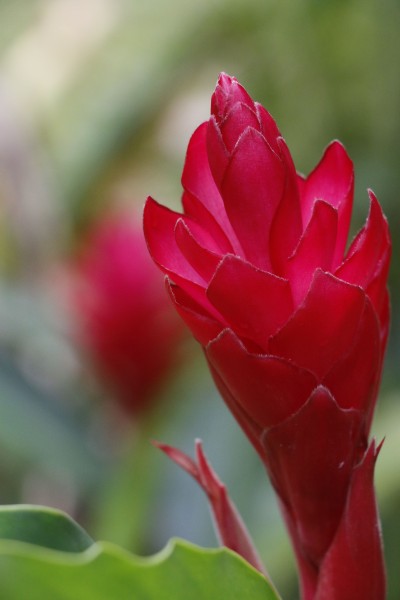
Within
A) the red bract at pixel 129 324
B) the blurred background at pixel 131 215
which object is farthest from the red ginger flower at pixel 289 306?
the red bract at pixel 129 324

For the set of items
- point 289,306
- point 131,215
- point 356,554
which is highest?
point 131,215

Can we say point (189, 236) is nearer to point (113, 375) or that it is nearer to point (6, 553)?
point (6, 553)

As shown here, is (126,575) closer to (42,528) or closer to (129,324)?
(42,528)

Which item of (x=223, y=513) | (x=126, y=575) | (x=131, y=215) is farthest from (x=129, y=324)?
(x=126, y=575)

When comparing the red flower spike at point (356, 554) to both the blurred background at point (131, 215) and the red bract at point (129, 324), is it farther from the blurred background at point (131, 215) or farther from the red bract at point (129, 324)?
the red bract at point (129, 324)

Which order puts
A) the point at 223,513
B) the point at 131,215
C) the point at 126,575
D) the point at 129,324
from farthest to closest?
the point at 131,215 → the point at 129,324 → the point at 223,513 → the point at 126,575

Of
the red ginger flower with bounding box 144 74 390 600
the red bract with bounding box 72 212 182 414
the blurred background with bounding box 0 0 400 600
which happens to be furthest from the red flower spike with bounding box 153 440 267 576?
the red bract with bounding box 72 212 182 414

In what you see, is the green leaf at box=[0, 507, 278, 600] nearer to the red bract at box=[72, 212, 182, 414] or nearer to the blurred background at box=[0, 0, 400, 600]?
the blurred background at box=[0, 0, 400, 600]
